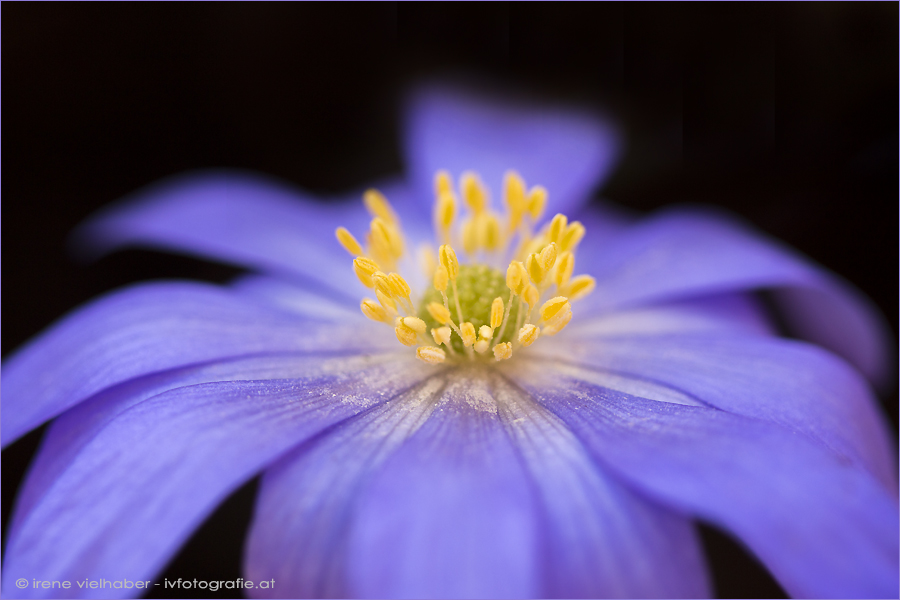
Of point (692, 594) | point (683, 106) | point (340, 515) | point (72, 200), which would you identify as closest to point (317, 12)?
point (72, 200)

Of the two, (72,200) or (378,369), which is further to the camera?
(72,200)

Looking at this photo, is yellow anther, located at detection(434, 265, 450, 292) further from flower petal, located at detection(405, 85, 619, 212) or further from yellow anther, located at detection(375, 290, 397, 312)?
flower petal, located at detection(405, 85, 619, 212)

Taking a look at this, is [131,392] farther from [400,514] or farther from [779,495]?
[779,495]

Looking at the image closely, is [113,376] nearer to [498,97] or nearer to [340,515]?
[340,515]

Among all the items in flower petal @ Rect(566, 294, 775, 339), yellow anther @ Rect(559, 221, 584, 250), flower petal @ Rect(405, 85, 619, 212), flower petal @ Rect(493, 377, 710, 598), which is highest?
flower petal @ Rect(405, 85, 619, 212)

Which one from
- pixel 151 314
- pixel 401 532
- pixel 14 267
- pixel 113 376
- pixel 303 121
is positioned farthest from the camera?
pixel 303 121

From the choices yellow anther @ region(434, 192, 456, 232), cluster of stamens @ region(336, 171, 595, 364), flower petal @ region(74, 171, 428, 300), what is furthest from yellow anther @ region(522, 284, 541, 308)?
flower petal @ region(74, 171, 428, 300)

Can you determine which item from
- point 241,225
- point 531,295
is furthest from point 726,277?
point 241,225

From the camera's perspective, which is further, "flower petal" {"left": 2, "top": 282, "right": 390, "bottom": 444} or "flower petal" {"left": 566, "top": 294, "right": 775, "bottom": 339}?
"flower petal" {"left": 566, "top": 294, "right": 775, "bottom": 339}

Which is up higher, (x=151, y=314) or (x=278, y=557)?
(x=151, y=314)
